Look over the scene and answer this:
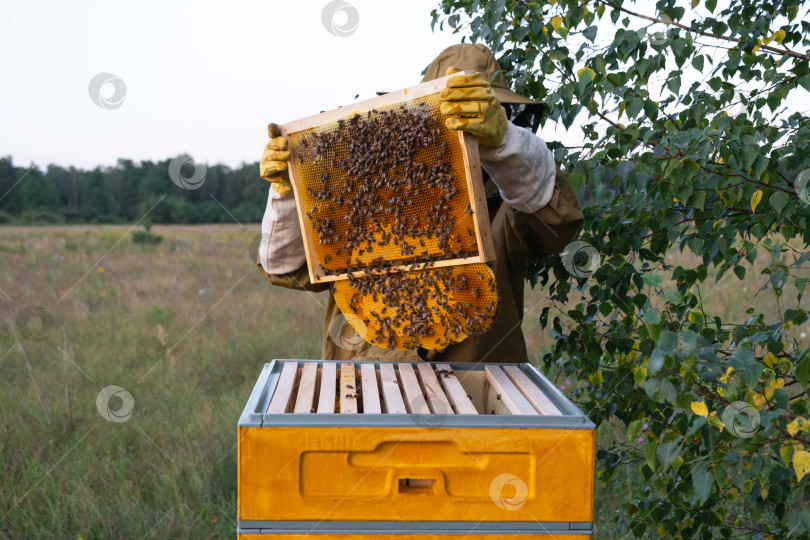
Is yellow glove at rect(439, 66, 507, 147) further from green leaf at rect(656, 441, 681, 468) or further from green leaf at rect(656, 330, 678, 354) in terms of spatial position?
green leaf at rect(656, 441, 681, 468)

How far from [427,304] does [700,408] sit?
4.03ft

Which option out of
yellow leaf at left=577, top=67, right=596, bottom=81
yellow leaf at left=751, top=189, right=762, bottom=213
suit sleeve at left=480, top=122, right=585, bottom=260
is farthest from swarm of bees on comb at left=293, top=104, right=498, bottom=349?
yellow leaf at left=751, top=189, right=762, bottom=213

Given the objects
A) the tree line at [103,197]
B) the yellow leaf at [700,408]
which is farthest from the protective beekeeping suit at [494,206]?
the tree line at [103,197]

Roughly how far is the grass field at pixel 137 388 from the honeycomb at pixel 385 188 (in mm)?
1984

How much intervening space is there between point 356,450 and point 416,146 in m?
1.20

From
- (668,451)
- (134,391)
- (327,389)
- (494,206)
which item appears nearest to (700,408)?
(668,451)

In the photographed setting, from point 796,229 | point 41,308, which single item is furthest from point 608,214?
point 41,308

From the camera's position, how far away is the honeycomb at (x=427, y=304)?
2.51 metres

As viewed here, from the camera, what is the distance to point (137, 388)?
19.6 feet

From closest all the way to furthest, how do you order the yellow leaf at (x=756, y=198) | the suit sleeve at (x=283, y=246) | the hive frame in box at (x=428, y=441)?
the hive frame in box at (x=428, y=441)
the yellow leaf at (x=756, y=198)
the suit sleeve at (x=283, y=246)

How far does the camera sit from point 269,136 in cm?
267

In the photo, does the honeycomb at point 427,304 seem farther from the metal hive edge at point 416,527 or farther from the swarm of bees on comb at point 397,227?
the metal hive edge at point 416,527

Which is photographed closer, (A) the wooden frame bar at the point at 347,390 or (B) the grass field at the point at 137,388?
(A) the wooden frame bar at the point at 347,390

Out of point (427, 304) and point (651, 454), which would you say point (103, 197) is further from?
point (651, 454)
